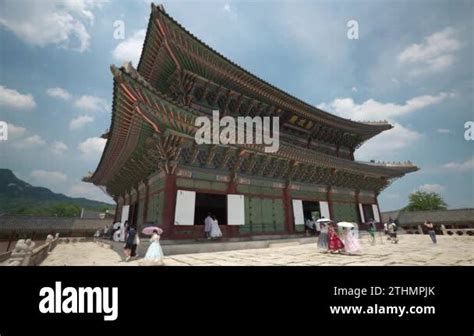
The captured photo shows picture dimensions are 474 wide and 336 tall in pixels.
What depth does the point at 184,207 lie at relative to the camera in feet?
34.8

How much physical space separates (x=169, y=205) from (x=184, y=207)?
71 cm

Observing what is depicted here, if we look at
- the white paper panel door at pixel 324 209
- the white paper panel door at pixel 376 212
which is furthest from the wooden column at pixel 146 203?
the white paper panel door at pixel 376 212

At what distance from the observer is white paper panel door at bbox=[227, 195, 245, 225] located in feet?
39.3

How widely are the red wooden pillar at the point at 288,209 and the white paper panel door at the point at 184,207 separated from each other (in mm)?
6164

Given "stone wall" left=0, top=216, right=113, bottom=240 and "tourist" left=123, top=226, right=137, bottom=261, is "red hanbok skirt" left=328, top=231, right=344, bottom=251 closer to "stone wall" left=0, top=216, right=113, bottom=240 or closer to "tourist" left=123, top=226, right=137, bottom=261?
"tourist" left=123, top=226, right=137, bottom=261

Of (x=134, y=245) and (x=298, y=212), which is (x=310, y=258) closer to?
(x=134, y=245)

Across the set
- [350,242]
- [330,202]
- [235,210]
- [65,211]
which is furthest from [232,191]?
[65,211]

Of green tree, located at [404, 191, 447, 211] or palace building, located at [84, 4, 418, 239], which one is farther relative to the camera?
green tree, located at [404, 191, 447, 211]

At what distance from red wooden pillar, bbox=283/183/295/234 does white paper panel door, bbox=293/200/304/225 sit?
35cm

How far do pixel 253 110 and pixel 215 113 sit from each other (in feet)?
10.4

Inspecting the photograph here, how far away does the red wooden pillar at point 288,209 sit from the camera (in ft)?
47.0

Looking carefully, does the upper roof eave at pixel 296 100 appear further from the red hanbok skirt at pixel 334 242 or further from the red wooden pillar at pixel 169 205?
the red hanbok skirt at pixel 334 242

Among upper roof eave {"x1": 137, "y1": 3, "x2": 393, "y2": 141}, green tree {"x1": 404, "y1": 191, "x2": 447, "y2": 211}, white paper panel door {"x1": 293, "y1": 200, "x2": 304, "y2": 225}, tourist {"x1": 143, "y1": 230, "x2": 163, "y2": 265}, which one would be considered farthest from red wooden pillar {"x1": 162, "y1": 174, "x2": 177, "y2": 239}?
green tree {"x1": 404, "y1": 191, "x2": 447, "y2": 211}
